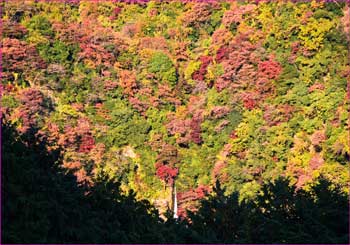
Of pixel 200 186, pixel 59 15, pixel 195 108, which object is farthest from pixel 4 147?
pixel 59 15

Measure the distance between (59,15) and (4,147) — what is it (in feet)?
126

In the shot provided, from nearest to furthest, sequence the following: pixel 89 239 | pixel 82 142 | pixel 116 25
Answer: pixel 89 239 < pixel 82 142 < pixel 116 25

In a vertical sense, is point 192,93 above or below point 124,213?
above

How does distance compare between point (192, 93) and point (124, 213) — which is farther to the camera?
point (192, 93)

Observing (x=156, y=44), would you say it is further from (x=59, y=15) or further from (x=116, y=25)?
(x=59, y=15)

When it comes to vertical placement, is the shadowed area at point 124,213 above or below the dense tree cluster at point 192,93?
below

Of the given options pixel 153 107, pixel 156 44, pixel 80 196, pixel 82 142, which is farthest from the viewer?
pixel 156 44

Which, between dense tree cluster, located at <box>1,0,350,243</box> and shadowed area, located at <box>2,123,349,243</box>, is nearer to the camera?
shadowed area, located at <box>2,123,349,243</box>

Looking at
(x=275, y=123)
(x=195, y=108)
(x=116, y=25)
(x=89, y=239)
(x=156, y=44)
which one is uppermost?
(x=116, y=25)

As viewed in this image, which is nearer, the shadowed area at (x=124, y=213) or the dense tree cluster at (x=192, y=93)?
the shadowed area at (x=124, y=213)

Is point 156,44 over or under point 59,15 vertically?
under

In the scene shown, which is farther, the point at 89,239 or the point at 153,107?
the point at 153,107

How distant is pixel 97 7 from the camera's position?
155ft

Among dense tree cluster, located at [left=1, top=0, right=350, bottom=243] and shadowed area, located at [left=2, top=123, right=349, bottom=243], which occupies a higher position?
dense tree cluster, located at [left=1, top=0, right=350, bottom=243]
